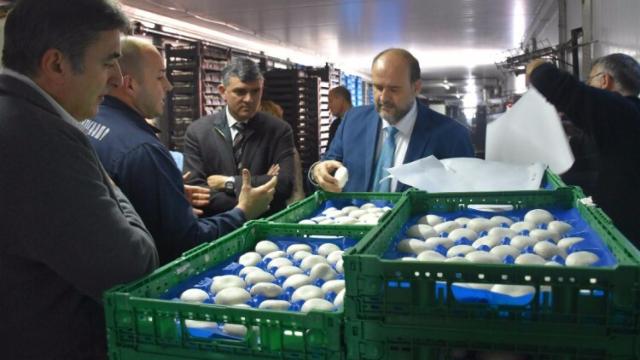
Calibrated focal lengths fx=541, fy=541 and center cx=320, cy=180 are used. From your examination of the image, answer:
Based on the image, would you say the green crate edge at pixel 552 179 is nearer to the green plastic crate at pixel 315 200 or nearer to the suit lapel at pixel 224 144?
the green plastic crate at pixel 315 200

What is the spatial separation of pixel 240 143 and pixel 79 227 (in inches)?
83.5

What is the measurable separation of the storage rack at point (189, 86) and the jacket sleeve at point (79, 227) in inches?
180

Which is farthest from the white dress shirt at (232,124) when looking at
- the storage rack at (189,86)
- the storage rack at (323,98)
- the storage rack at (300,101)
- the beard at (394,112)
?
the storage rack at (323,98)

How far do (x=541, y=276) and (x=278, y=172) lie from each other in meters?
2.35

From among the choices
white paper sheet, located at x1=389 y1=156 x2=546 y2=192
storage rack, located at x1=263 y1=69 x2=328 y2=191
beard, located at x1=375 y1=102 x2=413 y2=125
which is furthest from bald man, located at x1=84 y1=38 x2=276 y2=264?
storage rack, located at x1=263 y1=69 x2=328 y2=191

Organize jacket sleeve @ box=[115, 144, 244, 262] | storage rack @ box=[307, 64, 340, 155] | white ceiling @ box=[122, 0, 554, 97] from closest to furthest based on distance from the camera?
jacket sleeve @ box=[115, 144, 244, 262], white ceiling @ box=[122, 0, 554, 97], storage rack @ box=[307, 64, 340, 155]

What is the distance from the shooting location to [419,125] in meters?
2.49

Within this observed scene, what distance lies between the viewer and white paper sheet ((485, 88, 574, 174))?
188 centimetres

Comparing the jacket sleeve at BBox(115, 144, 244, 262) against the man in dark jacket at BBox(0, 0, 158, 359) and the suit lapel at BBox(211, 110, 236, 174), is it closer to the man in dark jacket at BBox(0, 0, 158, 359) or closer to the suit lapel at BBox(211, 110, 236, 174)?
the man in dark jacket at BBox(0, 0, 158, 359)

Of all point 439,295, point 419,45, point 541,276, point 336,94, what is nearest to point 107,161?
point 439,295

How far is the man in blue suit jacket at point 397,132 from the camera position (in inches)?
97.0

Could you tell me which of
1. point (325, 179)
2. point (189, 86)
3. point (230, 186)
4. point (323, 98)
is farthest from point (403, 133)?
point (323, 98)

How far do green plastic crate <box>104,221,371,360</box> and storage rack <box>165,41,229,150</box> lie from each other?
15.2 feet

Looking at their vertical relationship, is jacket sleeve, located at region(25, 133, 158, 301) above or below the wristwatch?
above
